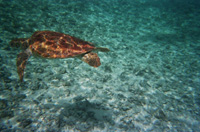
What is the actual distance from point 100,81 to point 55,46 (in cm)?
214

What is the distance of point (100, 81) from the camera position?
455 centimetres

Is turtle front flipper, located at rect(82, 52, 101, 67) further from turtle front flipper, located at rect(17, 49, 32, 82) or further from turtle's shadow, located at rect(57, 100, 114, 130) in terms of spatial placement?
turtle front flipper, located at rect(17, 49, 32, 82)

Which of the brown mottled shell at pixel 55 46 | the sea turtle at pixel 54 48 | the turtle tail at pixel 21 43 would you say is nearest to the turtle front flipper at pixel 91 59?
the sea turtle at pixel 54 48

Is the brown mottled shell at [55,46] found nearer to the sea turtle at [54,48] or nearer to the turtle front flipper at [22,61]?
the sea turtle at [54,48]

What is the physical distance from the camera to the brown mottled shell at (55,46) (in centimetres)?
370

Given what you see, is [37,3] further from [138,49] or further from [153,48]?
[153,48]

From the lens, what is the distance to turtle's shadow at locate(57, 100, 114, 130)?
116 inches

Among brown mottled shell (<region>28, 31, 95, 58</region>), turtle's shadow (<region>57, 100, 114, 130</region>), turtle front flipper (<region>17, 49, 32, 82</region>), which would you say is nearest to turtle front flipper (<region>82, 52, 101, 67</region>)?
brown mottled shell (<region>28, 31, 95, 58</region>)

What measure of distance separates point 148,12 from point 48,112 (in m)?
15.5

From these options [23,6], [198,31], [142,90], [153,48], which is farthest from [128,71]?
[198,31]

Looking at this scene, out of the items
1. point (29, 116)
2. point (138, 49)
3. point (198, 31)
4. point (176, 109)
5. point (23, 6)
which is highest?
point (198, 31)

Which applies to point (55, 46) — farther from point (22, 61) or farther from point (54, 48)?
point (22, 61)

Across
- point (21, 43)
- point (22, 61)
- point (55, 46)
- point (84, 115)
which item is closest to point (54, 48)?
point (55, 46)

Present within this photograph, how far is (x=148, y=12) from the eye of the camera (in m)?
14.0
